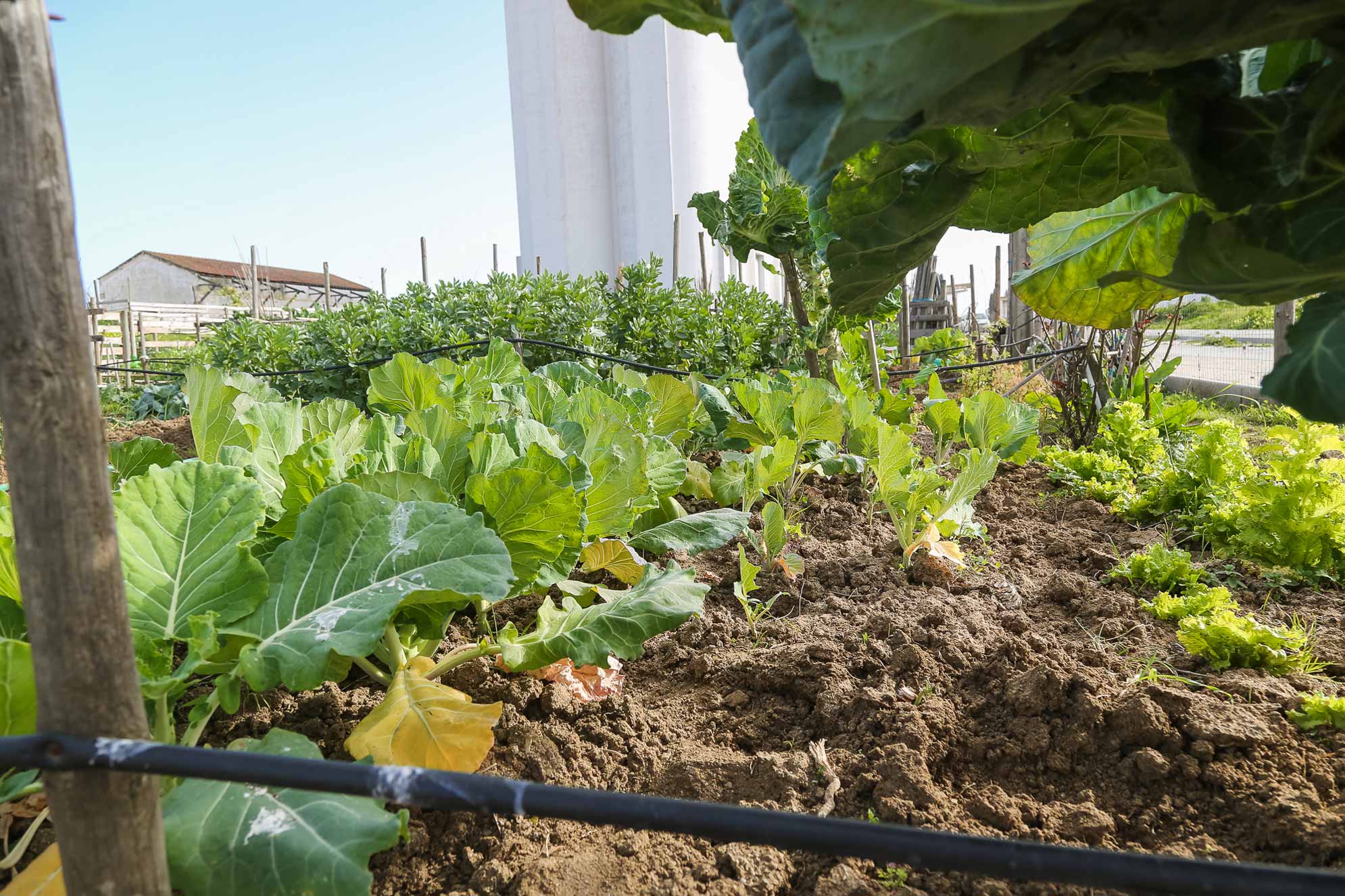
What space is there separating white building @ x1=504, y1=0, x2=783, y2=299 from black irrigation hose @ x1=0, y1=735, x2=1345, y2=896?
15.9 meters

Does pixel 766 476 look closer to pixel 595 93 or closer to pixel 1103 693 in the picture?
pixel 1103 693

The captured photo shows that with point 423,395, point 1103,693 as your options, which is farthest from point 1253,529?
point 423,395

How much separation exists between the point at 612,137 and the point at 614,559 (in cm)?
1733

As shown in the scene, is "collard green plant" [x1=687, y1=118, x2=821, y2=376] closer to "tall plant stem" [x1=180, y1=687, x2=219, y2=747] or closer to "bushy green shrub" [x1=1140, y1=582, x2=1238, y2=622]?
"bushy green shrub" [x1=1140, y1=582, x2=1238, y2=622]

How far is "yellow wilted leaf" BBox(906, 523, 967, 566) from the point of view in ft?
8.00

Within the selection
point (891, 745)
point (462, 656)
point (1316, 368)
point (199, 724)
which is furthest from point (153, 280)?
point (1316, 368)

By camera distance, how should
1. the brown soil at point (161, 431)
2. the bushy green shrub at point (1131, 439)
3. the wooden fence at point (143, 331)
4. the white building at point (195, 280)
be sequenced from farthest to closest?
the white building at point (195, 280) < the wooden fence at point (143, 331) < the brown soil at point (161, 431) < the bushy green shrub at point (1131, 439)

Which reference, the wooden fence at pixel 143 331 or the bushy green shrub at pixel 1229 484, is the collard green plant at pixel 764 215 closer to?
the bushy green shrub at pixel 1229 484

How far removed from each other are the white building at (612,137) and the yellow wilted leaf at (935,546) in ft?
46.4

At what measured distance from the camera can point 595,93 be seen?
57.7ft

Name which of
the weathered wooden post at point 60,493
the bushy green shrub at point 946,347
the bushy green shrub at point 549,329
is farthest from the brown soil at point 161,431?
the bushy green shrub at point 946,347

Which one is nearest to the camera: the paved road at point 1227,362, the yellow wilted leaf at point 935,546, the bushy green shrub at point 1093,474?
the yellow wilted leaf at point 935,546

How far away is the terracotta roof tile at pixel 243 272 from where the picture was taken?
34.7 m

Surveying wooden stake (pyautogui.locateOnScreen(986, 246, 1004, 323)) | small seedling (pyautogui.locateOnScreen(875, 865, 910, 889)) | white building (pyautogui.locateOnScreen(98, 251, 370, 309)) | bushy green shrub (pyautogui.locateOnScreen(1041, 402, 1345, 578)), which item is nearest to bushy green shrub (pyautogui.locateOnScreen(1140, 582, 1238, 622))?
bushy green shrub (pyautogui.locateOnScreen(1041, 402, 1345, 578))
